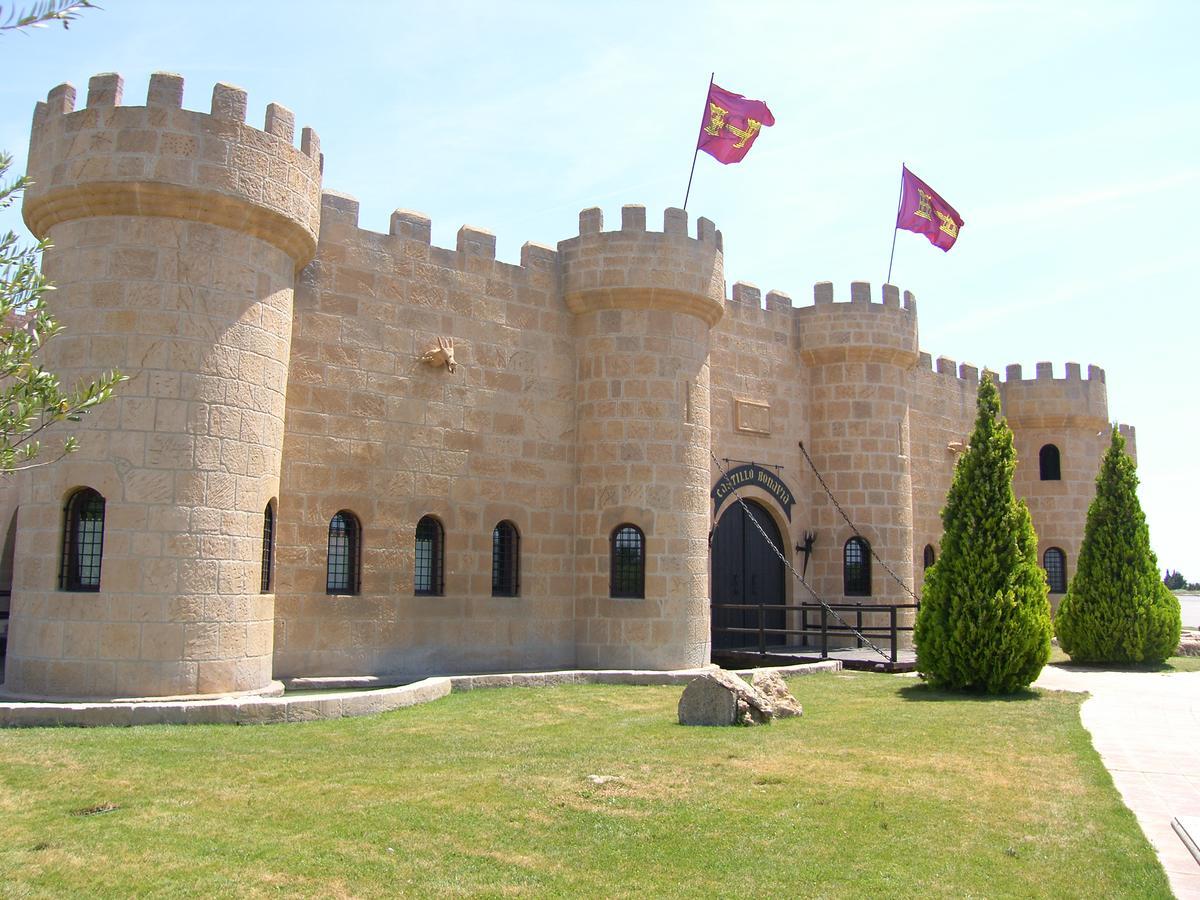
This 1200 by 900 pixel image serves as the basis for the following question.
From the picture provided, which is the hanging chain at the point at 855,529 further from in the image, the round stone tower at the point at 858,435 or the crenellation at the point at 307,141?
the crenellation at the point at 307,141

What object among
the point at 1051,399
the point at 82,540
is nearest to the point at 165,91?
the point at 82,540

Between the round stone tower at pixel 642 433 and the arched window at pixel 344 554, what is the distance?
3463 mm

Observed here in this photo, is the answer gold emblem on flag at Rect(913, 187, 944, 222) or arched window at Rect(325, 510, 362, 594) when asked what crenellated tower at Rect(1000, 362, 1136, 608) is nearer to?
gold emblem on flag at Rect(913, 187, 944, 222)

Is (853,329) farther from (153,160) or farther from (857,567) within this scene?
(153,160)

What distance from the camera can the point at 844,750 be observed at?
9.38m

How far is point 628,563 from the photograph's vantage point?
616 inches

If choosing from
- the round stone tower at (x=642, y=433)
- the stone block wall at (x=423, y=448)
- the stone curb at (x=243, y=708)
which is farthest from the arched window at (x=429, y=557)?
the round stone tower at (x=642, y=433)

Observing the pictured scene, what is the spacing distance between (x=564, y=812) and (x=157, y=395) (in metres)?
6.59

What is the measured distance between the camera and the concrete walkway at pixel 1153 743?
22.1 ft

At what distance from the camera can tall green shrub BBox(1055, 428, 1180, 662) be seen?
18188mm

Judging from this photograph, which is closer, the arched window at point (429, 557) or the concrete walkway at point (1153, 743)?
the concrete walkway at point (1153, 743)

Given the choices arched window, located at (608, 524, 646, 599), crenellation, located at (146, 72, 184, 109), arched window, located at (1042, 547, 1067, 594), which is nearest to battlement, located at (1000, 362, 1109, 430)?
arched window, located at (1042, 547, 1067, 594)

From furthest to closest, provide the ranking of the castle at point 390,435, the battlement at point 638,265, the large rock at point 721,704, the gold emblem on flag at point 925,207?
the gold emblem on flag at point 925,207 → the battlement at point 638,265 → the castle at point 390,435 → the large rock at point 721,704

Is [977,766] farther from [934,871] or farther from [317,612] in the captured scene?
[317,612]
